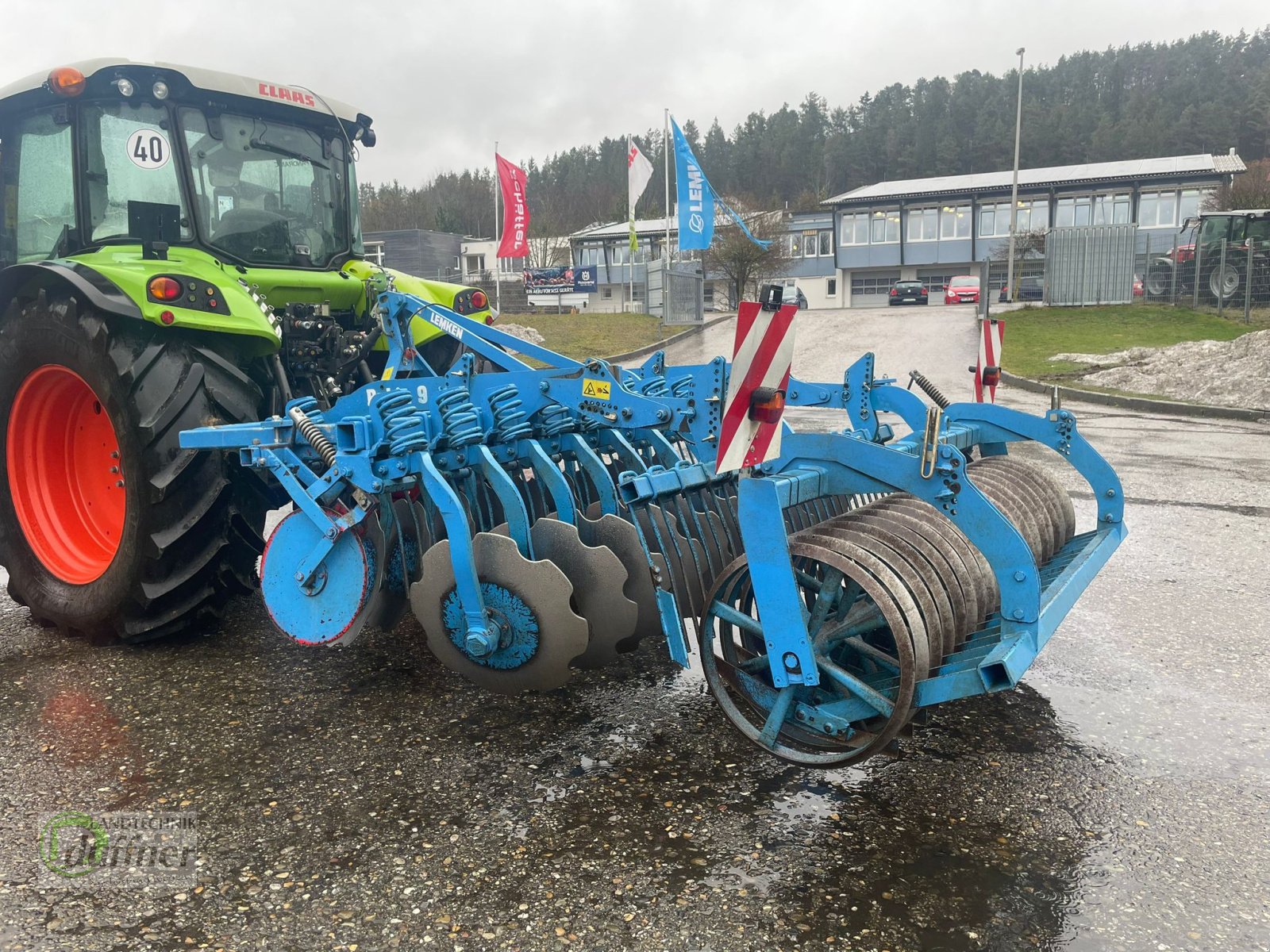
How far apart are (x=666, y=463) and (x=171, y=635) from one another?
2309 millimetres

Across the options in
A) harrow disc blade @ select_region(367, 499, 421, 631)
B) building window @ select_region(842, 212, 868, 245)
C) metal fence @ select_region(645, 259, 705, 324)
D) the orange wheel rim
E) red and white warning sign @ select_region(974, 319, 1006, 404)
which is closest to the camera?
harrow disc blade @ select_region(367, 499, 421, 631)

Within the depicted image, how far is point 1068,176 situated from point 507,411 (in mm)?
45000

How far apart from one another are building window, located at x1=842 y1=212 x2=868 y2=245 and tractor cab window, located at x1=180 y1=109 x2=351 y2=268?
44.0 metres

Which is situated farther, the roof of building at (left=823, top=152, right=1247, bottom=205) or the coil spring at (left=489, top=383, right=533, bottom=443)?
the roof of building at (left=823, top=152, right=1247, bottom=205)

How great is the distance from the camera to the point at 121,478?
4.38 metres

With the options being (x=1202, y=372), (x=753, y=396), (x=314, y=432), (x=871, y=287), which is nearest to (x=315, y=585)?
(x=314, y=432)

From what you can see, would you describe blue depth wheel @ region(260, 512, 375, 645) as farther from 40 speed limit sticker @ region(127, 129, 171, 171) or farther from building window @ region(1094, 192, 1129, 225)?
building window @ region(1094, 192, 1129, 225)

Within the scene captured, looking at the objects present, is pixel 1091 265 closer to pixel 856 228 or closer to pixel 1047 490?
pixel 856 228

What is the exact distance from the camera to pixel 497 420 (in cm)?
385

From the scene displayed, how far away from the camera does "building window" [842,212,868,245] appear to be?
46438mm

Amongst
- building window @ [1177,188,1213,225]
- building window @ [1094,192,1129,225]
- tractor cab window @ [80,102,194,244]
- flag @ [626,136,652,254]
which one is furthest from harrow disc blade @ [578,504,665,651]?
building window @ [1094,192,1129,225]

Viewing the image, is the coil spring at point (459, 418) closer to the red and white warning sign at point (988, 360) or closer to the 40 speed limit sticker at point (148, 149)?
the 40 speed limit sticker at point (148, 149)

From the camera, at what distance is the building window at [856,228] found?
46.4m

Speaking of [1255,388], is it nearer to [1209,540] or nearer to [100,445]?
[1209,540]
